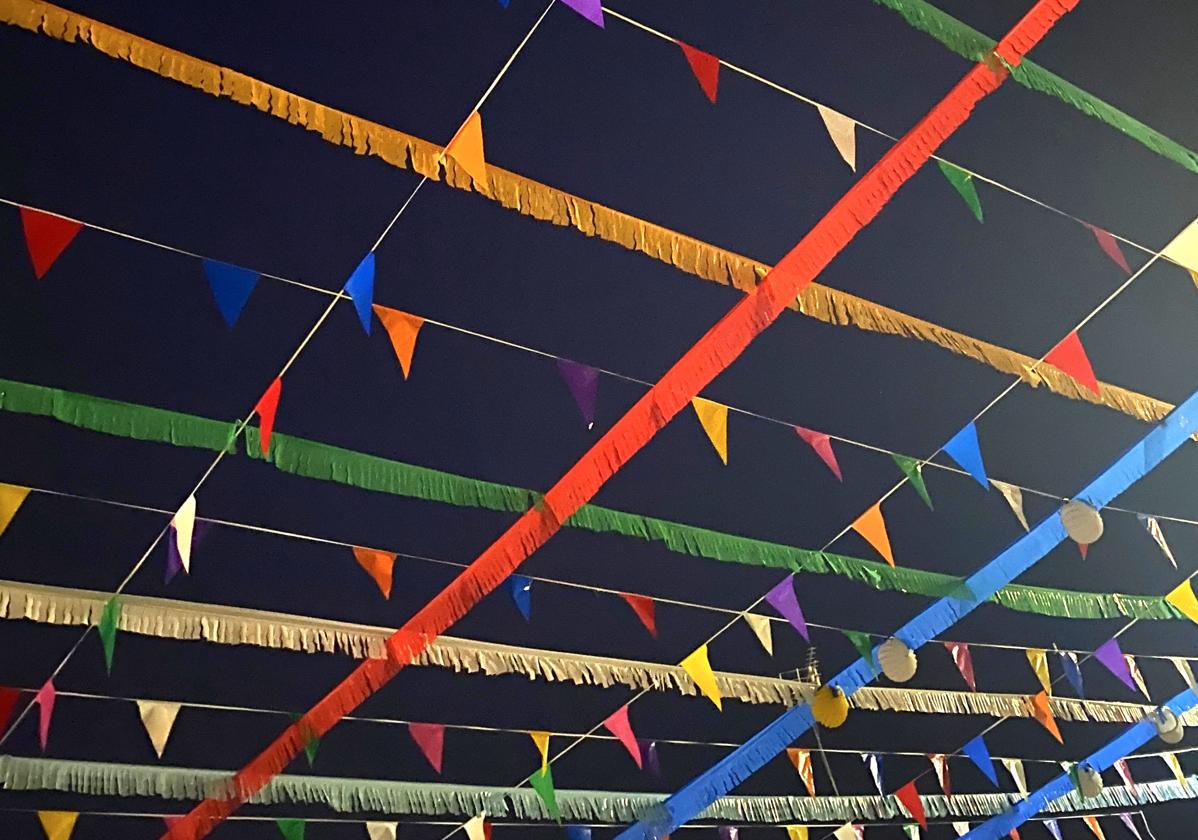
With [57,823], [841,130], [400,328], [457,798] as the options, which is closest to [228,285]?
[400,328]

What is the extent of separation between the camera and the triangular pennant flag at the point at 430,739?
4316 millimetres

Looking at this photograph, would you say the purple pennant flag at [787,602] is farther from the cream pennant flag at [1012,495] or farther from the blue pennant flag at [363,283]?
the blue pennant flag at [363,283]

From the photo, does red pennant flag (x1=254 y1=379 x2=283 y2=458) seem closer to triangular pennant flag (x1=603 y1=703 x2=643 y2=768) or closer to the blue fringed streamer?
triangular pennant flag (x1=603 y1=703 x2=643 y2=768)

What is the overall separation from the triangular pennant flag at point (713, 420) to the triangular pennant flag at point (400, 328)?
0.87m

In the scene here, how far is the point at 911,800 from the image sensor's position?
A: 19.2ft

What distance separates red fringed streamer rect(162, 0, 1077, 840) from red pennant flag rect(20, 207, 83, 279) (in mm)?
1487

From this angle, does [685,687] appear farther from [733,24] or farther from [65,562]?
[733,24]

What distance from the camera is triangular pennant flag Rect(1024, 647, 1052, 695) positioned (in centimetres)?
527

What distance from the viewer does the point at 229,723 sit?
13.2 ft

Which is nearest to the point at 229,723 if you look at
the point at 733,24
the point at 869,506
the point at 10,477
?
the point at 10,477

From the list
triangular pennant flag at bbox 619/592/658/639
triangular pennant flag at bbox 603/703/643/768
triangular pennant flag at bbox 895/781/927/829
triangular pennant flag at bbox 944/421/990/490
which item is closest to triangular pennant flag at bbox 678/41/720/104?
triangular pennant flag at bbox 944/421/990/490

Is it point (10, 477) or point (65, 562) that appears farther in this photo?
point (65, 562)

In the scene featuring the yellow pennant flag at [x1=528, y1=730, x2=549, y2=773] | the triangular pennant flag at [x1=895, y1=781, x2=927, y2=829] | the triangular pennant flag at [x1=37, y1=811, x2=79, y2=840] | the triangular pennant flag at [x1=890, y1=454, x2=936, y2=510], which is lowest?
the triangular pennant flag at [x1=895, y1=781, x2=927, y2=829]

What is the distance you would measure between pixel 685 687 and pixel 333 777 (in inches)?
55.0
